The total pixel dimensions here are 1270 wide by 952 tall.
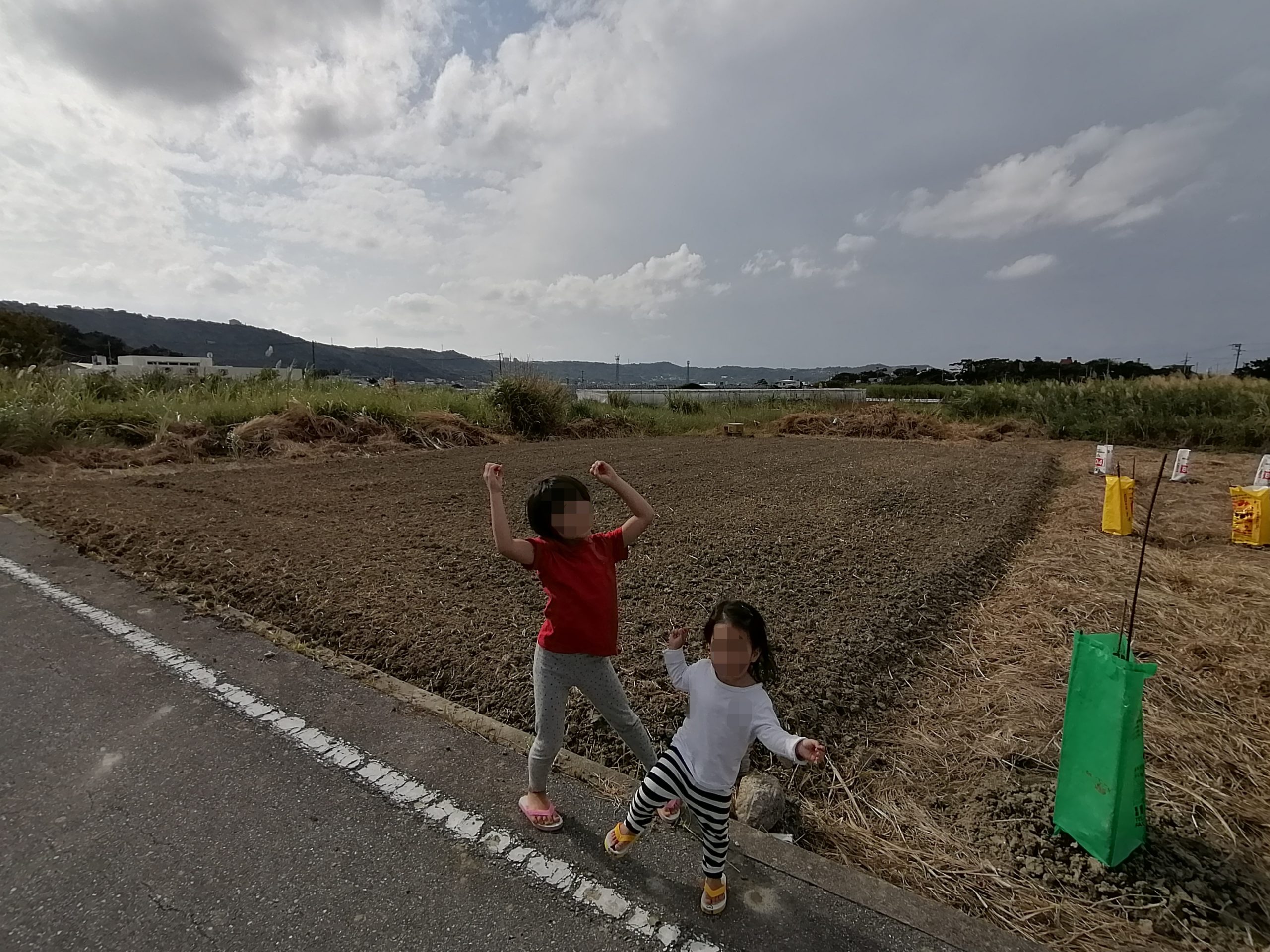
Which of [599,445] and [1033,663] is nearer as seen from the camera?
[1033,663]

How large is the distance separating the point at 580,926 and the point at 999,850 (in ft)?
4.34

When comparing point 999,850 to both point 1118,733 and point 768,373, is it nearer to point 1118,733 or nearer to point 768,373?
point 1118,733

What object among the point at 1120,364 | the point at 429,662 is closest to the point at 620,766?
the point at 429,662

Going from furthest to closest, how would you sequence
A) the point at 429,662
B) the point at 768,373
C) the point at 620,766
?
1. the point at 768,373
2. the point at 429,662
3. the point at 620,766

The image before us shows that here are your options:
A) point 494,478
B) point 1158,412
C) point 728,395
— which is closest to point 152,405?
point 494,478

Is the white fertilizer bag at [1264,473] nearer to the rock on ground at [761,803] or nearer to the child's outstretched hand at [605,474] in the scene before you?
the rock on ground at [761,803]

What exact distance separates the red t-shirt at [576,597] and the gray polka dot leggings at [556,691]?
44mm

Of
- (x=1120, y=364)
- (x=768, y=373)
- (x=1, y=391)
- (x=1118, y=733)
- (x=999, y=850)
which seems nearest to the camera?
(x=1118, y=733)

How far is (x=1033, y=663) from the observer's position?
121 inches

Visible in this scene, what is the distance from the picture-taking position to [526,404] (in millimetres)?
16031

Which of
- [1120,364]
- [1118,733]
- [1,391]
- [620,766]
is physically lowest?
[620,766]

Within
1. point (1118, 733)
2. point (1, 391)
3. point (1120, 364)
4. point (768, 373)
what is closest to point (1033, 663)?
point (1118, 733)

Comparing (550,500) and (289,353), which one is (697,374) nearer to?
(289,353)

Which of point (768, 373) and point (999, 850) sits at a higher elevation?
point (768, 373)
